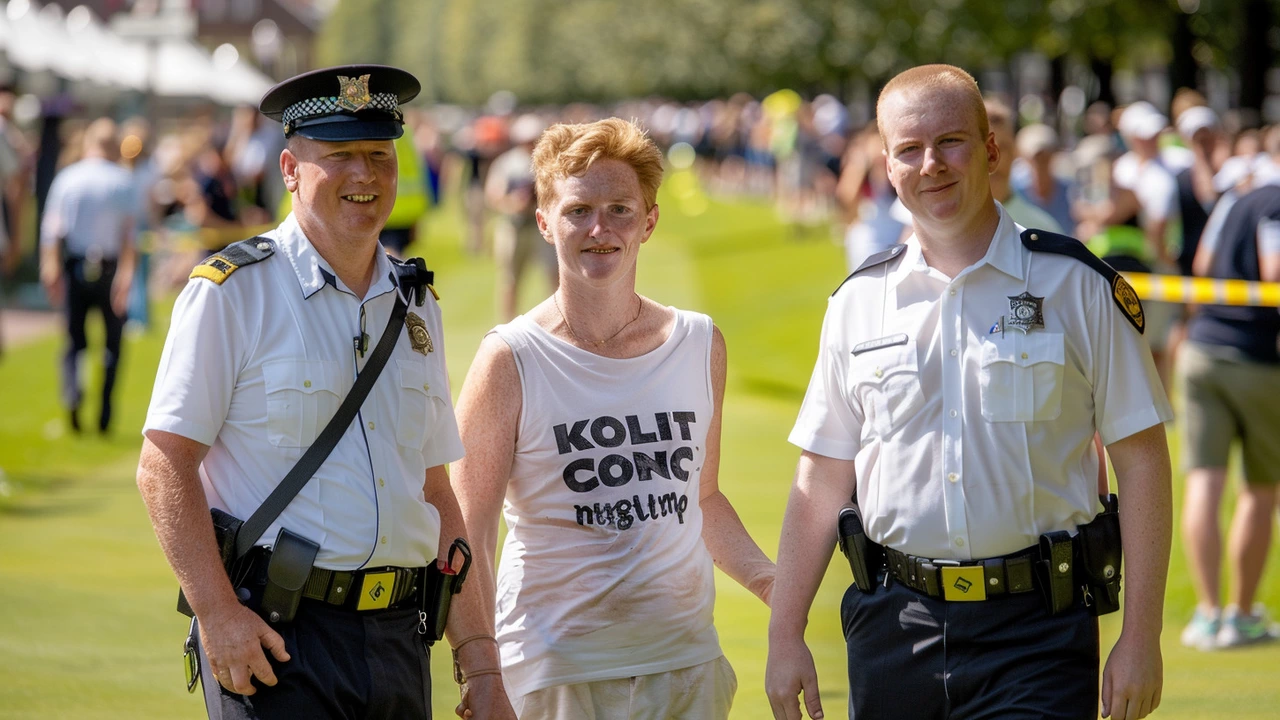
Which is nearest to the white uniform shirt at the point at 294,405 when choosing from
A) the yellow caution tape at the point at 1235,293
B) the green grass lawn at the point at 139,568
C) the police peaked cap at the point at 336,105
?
the police peaked cap at the point at 336,105

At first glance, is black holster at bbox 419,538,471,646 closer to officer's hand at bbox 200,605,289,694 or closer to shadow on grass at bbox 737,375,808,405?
officer's hand at bbox 200,605,289,694

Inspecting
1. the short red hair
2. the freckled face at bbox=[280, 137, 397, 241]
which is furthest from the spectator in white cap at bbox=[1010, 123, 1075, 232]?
the freckled face at bbox=[280, 137, 397, 241]

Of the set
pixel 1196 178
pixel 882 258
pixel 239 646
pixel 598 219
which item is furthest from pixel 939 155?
pixel 1196 178

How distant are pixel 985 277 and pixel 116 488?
28.2ft

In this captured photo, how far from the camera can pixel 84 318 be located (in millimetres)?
12852

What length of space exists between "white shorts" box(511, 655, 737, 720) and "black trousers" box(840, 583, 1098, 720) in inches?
22.0

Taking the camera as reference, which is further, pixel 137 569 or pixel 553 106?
pixel 553 106

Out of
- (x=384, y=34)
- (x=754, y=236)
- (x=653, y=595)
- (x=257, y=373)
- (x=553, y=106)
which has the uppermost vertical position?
(x=384, y=34)

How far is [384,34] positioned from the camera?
544ft

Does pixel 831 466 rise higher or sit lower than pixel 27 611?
higher

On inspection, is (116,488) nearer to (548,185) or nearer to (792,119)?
(548,185)

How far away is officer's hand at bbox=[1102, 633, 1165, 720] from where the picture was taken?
333 cm

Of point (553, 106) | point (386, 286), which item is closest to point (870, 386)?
point (386, 286)

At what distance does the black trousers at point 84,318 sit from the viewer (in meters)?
12.7
